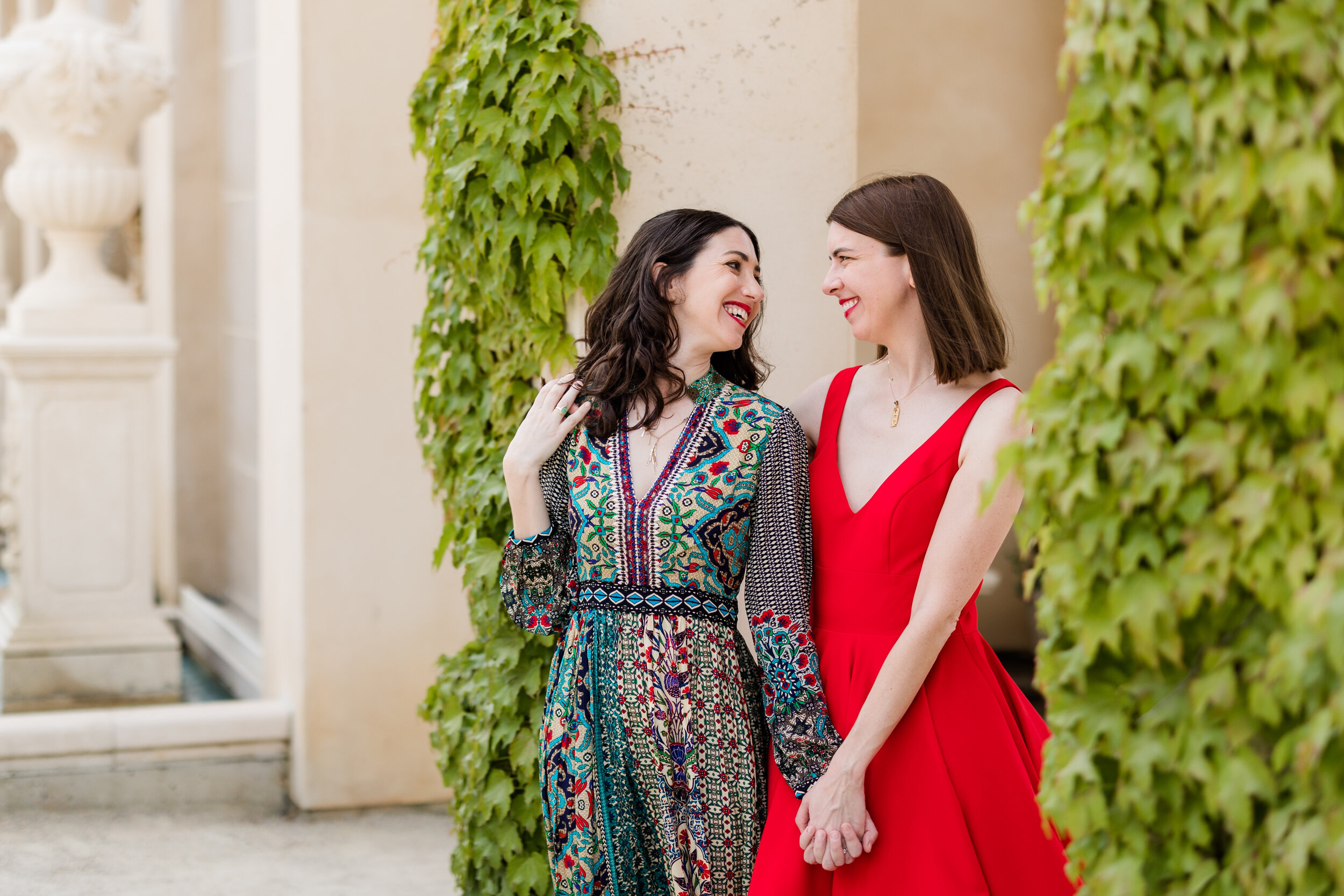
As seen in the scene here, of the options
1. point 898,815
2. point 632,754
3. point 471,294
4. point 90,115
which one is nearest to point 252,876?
point 471,294

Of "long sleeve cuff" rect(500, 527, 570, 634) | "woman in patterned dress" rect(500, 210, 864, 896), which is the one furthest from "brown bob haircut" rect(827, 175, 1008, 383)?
"long sleeve cuff" rect(500, 527, 570, 634)

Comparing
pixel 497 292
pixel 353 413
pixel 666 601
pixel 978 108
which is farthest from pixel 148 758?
pixel 978 108

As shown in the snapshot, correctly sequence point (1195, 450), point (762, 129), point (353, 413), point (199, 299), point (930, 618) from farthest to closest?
point (199, 299) < point (353, 413) < point (762, 129) < point (930, 618) < point (1195, 450)

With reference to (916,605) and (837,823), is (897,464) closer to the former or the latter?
(916,605)

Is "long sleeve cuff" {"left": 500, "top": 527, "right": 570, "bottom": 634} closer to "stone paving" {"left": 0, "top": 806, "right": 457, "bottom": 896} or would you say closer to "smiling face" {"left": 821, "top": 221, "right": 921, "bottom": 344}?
"smiling face" {"left": 821, "top": 221, "right": 921, "bottom": 344}

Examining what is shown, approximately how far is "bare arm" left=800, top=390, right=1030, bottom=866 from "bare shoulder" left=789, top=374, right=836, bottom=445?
0.34 meters

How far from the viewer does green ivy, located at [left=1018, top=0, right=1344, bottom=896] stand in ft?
4.15

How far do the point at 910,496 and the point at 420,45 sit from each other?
3039mm

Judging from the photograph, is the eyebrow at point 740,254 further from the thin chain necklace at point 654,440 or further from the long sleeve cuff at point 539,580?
the long sleeve cuff at point 539,580

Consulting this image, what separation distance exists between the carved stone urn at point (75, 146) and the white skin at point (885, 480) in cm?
423

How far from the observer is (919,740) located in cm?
205

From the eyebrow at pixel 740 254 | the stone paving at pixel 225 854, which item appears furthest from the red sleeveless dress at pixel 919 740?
the stone paving at pixel 225 854

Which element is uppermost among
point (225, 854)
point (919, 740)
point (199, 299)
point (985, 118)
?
point (985, 118)

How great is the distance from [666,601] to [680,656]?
0.09 metres
